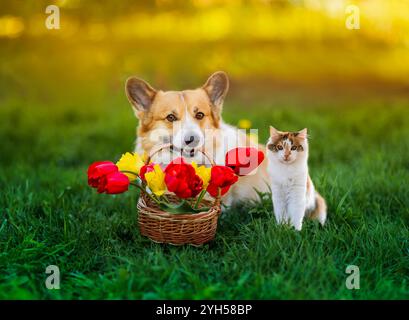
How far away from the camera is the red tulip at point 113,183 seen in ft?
10.1

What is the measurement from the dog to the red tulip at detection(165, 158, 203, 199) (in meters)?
0.45

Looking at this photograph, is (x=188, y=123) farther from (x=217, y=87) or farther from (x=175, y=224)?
(x=175, y=224)

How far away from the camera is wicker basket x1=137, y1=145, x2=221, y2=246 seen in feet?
10.3

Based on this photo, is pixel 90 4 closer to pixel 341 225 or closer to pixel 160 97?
pixel 160 97

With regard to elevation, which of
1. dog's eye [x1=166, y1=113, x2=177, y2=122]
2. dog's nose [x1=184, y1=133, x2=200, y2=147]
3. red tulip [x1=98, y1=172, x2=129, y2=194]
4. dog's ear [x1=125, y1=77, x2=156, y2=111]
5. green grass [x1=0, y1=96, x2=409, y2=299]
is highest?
dog's ear [x1=125, y1=77, x2=156, y2=111]

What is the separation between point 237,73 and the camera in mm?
7801

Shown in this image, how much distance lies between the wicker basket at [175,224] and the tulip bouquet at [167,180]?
0.12ft

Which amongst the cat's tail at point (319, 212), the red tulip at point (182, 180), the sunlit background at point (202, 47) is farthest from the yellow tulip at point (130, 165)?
the sunlit background at point (202, 47)

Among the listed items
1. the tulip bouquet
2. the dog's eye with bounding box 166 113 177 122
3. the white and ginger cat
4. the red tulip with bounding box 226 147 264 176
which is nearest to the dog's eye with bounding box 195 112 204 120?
the dog's eye with bounding box 166 113 177 122

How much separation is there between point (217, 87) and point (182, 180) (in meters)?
1.12

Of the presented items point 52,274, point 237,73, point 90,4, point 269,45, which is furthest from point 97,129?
point 52,274

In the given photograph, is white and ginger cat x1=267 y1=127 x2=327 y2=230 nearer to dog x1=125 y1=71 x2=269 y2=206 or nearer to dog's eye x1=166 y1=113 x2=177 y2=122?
dog x1=125 y1=71 x2=269 y2=206

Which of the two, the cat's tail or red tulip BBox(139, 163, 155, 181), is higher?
red tulip BBox(139, 163, 155, 181)

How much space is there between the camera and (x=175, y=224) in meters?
3.14
